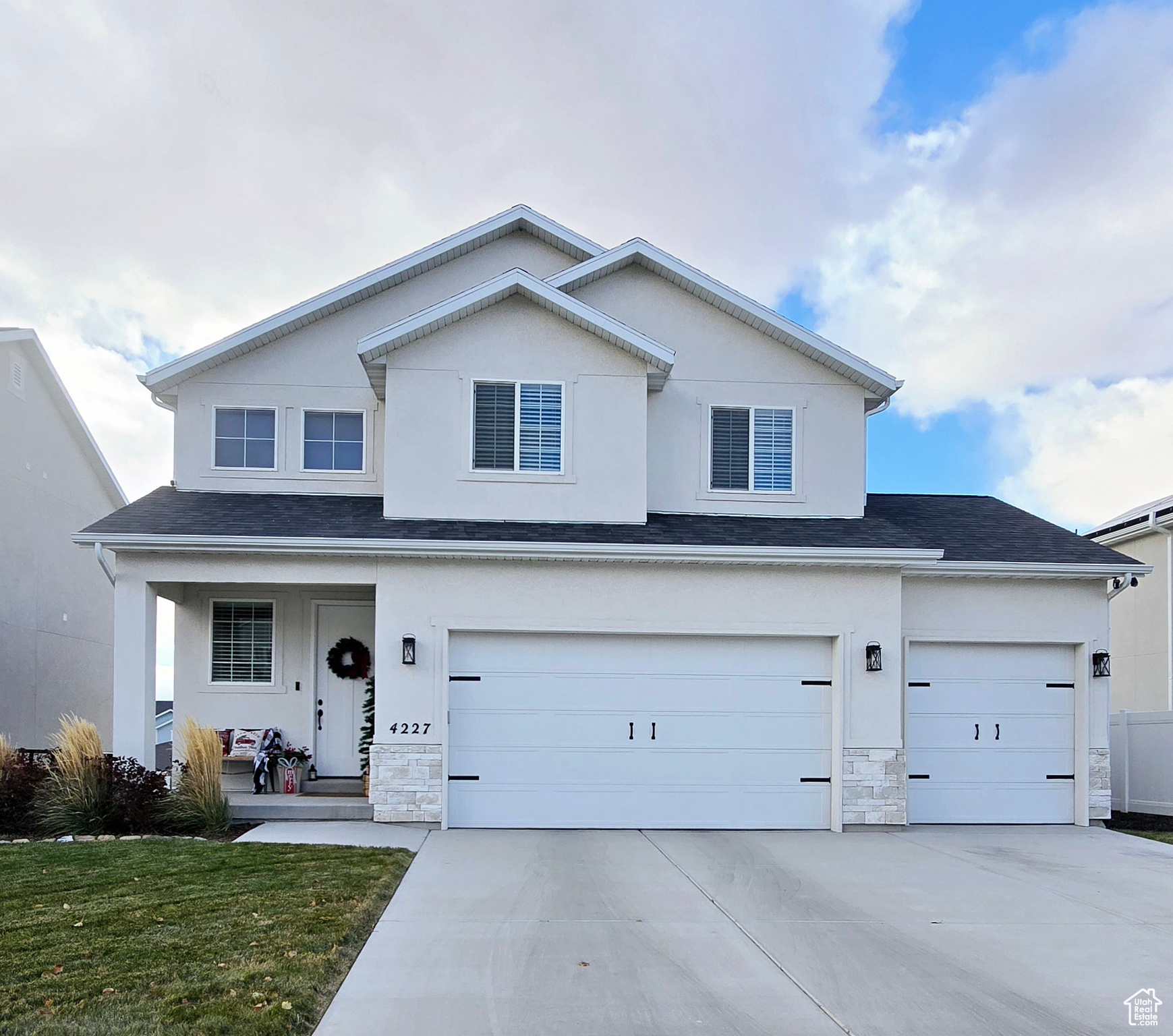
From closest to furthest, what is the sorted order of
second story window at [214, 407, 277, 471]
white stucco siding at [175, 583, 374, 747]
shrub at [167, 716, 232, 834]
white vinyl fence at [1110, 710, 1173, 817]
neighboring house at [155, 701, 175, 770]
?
1. shrub at [167, 716, 232, 834]
2. white stucco siding at [175, 583, 374, 747]
3. second story window at [214, 407, 277, 471]
4. white vinyl fence at [1110, 710, 1173, 817]
5. neighboring house at [155, 701, 175, 770]

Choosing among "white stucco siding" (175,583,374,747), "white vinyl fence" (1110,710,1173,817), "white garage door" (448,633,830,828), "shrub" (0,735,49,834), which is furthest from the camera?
"white vinyl fence" (1110,710,1173,817)

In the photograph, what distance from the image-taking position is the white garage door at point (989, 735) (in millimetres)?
12648

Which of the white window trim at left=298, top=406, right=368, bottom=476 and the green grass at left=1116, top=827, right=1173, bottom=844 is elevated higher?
the white window trim at left=298, top=406, right=368, bottom=476

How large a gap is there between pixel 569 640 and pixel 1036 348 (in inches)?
579

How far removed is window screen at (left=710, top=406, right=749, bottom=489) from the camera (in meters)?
13.6

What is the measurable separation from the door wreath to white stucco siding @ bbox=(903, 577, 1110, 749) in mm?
7260

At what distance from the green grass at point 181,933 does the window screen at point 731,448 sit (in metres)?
6.66

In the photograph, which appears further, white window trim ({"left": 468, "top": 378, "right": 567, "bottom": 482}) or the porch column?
white window trim ({"left": 468, "top": 378, "right": 567, "bottom": 482})

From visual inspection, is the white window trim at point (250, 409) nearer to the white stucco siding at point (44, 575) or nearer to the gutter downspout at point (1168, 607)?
the white stucco siding at point (44, 575)

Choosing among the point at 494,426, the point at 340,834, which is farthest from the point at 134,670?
the point at 494,426

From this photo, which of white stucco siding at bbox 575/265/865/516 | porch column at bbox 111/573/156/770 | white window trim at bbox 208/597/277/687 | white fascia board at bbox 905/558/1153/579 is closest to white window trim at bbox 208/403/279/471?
white window trim at bbox 208/597/277/687

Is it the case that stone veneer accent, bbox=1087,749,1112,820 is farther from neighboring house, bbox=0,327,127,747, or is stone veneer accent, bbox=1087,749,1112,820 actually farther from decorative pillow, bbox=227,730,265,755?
neighboring house, bbox=0,327,127,747

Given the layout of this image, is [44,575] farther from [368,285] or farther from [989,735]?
[989,735]

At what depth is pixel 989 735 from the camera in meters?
Answer: 12.8
